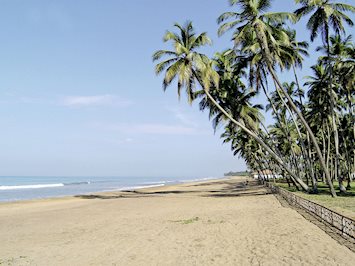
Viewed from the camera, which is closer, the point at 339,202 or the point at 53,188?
the point at 339,202

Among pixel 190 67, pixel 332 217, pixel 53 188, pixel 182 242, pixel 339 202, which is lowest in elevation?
pixel 182 242

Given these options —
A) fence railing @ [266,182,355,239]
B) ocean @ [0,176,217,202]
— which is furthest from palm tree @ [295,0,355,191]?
ocean @ [0,176,217,202]

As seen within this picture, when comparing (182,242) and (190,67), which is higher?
(190,67)

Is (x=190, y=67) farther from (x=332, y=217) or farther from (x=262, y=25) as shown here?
(x=332, y=217)

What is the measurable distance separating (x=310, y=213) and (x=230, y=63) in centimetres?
1895

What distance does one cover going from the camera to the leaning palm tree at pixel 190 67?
76.0ft

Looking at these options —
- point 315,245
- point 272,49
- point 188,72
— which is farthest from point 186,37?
point 315,245

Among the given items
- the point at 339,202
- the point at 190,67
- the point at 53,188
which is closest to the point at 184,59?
the point at 190,67

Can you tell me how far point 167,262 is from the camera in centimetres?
847

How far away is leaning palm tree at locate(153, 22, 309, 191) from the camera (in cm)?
2317

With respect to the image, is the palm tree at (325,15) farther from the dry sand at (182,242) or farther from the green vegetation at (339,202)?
the dry sand at (182,242)

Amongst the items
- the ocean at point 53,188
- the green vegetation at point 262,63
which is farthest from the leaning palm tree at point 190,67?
the ocean at point 53,188

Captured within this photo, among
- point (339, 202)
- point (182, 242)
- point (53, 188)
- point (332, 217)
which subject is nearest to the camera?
point (182, 242)

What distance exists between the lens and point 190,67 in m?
23.9
